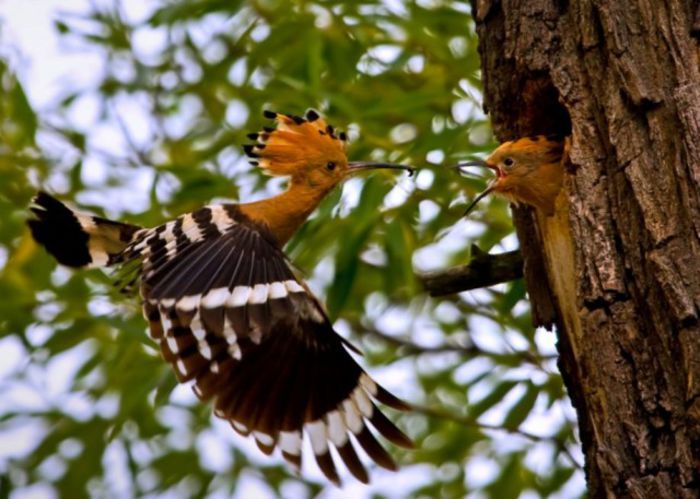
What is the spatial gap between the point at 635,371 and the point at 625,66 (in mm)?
596

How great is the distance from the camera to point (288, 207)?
3.52 meters

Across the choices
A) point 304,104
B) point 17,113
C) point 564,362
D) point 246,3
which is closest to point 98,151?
point 17,113

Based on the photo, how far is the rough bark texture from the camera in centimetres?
214

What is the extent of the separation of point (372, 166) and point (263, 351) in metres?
0.60

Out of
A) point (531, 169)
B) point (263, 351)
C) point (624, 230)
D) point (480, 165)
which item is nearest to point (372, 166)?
point (480, 165)

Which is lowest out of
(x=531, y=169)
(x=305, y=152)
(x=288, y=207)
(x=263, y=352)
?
(x=263, y=352)

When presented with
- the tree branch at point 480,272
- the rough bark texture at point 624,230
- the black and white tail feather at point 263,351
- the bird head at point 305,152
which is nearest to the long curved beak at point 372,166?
the bird head at point 305,152

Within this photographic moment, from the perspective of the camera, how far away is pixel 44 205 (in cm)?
366

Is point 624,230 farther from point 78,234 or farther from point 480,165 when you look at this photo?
point 78,234

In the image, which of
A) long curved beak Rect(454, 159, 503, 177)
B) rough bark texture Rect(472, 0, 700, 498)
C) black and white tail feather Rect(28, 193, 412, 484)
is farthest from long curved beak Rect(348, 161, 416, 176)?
rough bark texture Rect(472, 0, 700, 498)

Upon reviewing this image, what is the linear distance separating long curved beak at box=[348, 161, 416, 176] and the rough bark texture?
0.64m

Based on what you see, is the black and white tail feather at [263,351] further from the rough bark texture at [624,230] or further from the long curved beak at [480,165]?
the rough bark texture at [624,230]

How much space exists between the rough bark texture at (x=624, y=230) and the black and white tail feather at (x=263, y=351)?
0.68 m

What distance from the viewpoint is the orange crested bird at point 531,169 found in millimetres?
2709
